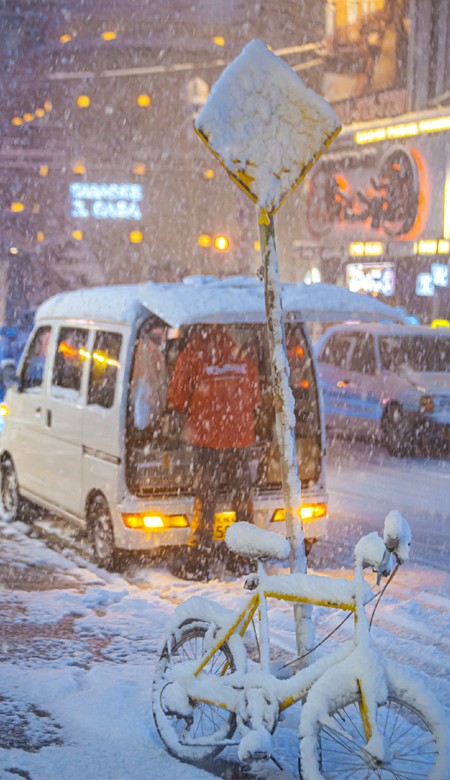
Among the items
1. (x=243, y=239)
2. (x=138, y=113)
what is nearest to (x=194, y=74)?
(x=138, y=113)

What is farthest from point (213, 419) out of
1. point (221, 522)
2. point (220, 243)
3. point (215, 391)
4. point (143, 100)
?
point (143, 100)

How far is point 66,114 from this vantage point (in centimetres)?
5653

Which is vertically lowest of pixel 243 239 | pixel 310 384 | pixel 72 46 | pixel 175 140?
pixel 310 384

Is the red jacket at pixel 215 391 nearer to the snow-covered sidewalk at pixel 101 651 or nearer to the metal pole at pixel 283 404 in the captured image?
the snow-covered sidewalk at pixel 101 651

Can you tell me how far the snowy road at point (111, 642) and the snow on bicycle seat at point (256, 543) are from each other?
716 mm

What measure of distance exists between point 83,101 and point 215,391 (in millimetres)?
51114

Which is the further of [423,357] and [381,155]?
[381,155]

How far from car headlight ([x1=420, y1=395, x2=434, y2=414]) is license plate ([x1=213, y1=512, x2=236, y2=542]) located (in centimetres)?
832

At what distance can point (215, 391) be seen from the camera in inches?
338

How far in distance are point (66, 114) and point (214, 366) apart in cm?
5000

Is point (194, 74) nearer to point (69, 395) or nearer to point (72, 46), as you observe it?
point (72, 46)

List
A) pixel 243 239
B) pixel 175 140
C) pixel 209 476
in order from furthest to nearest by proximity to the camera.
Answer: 1. pixel 175 140
2. pixel 243 239
3. pixel 209 476

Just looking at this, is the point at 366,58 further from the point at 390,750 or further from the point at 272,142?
the point at 390,750

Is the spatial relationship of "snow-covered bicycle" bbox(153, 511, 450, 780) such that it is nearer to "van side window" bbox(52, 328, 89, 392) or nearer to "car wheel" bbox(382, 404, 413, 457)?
"van side window" bbox(52, 328, 89, 392)
